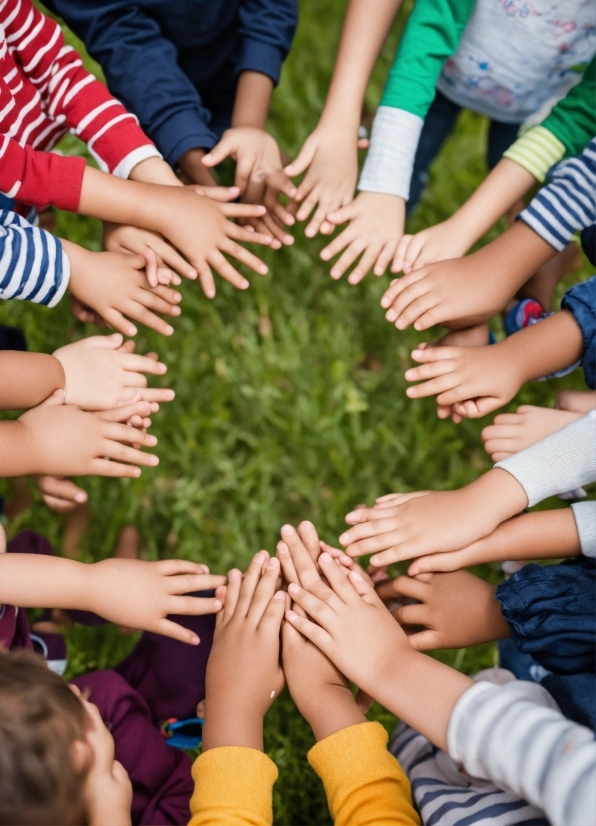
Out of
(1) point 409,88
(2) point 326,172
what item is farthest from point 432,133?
(2) point 326,172

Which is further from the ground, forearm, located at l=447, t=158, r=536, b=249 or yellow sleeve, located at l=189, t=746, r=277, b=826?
forearm, located at l=447, t=158, r=536, b=249

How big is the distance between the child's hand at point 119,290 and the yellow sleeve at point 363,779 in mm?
827

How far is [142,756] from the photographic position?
1.30m

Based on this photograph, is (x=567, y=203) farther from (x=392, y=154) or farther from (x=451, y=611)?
(x=451, y=611)

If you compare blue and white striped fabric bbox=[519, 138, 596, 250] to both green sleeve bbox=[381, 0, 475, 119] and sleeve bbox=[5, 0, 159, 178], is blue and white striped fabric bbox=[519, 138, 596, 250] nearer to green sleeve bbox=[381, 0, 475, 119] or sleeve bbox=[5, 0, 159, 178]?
green sleeve bbox=[381, 0, 475, 119]

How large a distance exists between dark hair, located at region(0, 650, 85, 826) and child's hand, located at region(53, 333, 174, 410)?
517 mm

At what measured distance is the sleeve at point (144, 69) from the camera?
5.03ft

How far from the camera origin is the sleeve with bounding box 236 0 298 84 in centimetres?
166

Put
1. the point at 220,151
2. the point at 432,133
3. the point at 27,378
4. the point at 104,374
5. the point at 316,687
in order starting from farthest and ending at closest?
the point at 432,133 → the point at 220,151 → the point at 104,374 → the point at 27,378 → the point at 316,687

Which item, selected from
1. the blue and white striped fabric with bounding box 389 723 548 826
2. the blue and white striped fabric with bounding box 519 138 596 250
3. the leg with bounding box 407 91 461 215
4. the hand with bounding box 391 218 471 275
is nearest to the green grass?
the leg with bounding box 407 91 461 215

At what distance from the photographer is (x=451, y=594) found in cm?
136

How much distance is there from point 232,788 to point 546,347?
0.96m

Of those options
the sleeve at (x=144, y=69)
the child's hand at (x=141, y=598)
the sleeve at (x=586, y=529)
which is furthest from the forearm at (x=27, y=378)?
the sleeve at (x=586, y=529)

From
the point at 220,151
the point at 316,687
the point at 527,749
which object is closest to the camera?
A: the point at 527,749
